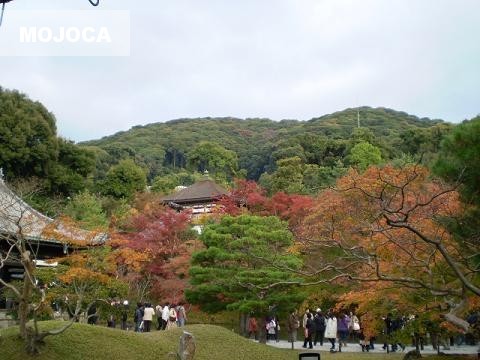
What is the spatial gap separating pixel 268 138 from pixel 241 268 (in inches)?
3027

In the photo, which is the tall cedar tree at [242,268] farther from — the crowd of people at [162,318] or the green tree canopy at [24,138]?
the green tree canopy at [24,138]

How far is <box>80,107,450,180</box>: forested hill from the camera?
50500mm

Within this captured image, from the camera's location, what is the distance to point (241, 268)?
17766mm

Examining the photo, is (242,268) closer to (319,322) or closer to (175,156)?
(319,322)

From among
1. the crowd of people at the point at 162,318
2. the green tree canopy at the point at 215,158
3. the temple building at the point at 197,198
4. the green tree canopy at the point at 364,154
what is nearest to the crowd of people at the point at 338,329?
the crowd of people at the point at 162,318

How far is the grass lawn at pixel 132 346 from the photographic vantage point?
1118 centimetres

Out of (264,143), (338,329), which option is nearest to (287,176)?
(338,329)

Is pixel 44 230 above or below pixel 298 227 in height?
below

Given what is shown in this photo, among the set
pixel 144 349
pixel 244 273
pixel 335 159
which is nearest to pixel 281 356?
pixel 244 273

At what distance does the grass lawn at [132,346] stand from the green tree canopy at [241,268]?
1916 millimetres

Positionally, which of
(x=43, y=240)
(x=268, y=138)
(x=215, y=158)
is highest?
(x=268, y=138)

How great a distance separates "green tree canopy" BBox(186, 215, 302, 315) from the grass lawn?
1.92 meters

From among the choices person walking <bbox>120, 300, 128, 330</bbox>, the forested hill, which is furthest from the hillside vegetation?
the forested hill

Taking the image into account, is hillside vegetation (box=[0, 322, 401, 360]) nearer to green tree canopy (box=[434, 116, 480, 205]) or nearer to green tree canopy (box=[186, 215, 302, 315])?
green tree canopy (box=[186, 215, 302, 315])
